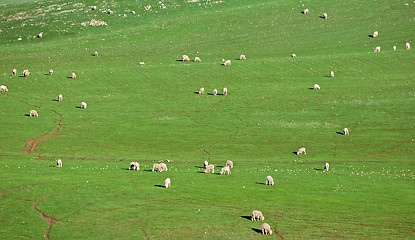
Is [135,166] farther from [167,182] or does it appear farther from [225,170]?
[225,170]

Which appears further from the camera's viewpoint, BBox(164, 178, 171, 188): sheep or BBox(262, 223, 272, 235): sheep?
BBox(164, 178, 171, 188): sheep

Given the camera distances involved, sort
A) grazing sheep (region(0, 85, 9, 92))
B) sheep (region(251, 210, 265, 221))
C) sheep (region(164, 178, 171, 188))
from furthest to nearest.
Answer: grazing sheep (region(0, 85, 9, 92)), sheep (region(164, 178, 171, 188)), sheep (region(251, 210, 265, 221))

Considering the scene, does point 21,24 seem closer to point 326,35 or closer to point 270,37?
point 270,37

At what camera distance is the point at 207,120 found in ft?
209

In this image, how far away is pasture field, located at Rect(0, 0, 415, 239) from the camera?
34531 millimetres

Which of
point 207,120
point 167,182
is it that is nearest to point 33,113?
point 207,120

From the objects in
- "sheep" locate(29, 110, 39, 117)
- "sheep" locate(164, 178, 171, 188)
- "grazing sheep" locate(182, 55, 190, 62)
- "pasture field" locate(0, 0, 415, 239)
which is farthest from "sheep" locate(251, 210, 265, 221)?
"grazing sheep" locate(182, 55, 190, 62)

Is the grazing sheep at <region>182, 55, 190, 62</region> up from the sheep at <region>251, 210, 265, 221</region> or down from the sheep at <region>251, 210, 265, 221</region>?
up

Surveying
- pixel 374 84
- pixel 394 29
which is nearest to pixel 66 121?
pixel 374 84

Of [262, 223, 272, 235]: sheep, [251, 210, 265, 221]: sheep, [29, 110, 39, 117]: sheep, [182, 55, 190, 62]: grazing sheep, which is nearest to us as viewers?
[262, 223, 272, 235]: sheep

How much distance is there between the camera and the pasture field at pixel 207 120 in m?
34.5

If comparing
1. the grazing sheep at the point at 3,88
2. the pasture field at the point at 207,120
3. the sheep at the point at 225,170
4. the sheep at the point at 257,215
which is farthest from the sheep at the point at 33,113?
the sheep at the point at 257,215

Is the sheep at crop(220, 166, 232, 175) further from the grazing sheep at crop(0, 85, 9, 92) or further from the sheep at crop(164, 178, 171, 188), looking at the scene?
the grazing sheep at crop(0, 85, 9, 92)

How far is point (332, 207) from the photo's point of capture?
3647 centimetres
